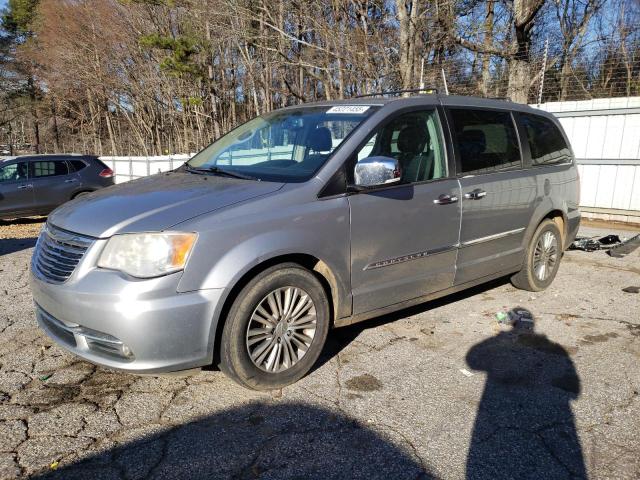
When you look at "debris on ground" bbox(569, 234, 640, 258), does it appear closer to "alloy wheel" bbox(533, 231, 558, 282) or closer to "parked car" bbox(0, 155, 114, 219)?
"alloy wheel" bbox(533, 231, 558, 282)

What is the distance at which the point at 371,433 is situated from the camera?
275 centimetres

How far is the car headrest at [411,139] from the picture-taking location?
3.84 metres

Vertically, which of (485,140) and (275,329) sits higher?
(485,140)

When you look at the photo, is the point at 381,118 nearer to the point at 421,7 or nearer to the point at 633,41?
the point at 633,41

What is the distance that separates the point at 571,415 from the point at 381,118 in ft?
7.51

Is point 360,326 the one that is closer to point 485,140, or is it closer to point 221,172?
point 221,172

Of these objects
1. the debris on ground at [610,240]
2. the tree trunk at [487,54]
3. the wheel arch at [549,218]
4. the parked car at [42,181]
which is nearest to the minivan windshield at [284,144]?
the wheel arch at [549,218]

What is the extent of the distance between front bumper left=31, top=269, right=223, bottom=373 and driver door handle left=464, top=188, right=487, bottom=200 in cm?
225

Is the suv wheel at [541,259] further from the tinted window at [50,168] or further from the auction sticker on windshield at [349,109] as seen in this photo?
the tinted window at [50,168]

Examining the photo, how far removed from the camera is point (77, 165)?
11.7m

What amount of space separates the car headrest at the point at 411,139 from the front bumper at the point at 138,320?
6.17ft

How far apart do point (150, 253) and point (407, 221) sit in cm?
183

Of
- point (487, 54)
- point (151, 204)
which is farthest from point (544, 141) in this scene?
point (487, 54)

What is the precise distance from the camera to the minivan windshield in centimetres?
349
